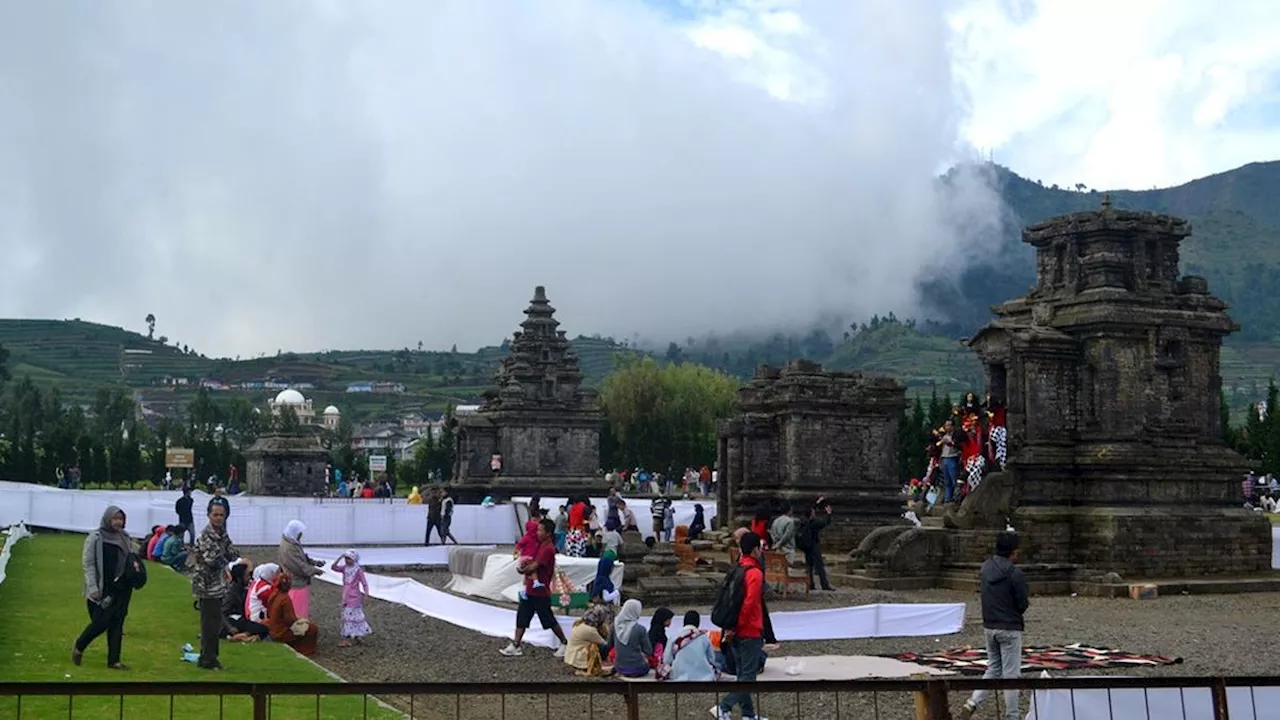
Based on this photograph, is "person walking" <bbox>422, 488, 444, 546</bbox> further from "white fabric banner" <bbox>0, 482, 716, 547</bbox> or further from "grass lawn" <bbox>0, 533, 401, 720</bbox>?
"grass lawn" <bbox>0, 533, 401, 720</bbox>

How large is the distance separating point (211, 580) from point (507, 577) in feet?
32.6

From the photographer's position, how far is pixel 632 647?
14.5 metres

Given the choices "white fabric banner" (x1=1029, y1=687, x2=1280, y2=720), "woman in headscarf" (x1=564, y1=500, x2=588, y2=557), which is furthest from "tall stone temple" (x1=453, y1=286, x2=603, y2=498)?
"white fabric banner" (x1=1029, y1=687, x2=1280, y2=720)

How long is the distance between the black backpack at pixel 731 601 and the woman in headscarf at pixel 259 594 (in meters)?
7.30

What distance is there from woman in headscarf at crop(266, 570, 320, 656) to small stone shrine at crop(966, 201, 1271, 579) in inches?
539

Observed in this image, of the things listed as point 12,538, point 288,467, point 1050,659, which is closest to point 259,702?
point 1050,659

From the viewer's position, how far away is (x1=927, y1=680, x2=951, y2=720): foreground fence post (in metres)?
7.82

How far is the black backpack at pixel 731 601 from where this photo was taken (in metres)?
12.2

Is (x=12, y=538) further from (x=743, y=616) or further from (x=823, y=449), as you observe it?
(x=743, y=616)

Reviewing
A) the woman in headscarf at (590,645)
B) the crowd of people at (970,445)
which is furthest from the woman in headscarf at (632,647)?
the crowd of people at (970,445)

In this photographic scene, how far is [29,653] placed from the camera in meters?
13.6

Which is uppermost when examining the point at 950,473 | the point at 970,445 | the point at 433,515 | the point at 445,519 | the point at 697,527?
the point at 970,445

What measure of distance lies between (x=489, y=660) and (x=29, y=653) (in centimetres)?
514

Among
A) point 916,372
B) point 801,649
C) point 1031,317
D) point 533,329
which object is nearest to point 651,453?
point 533,329
